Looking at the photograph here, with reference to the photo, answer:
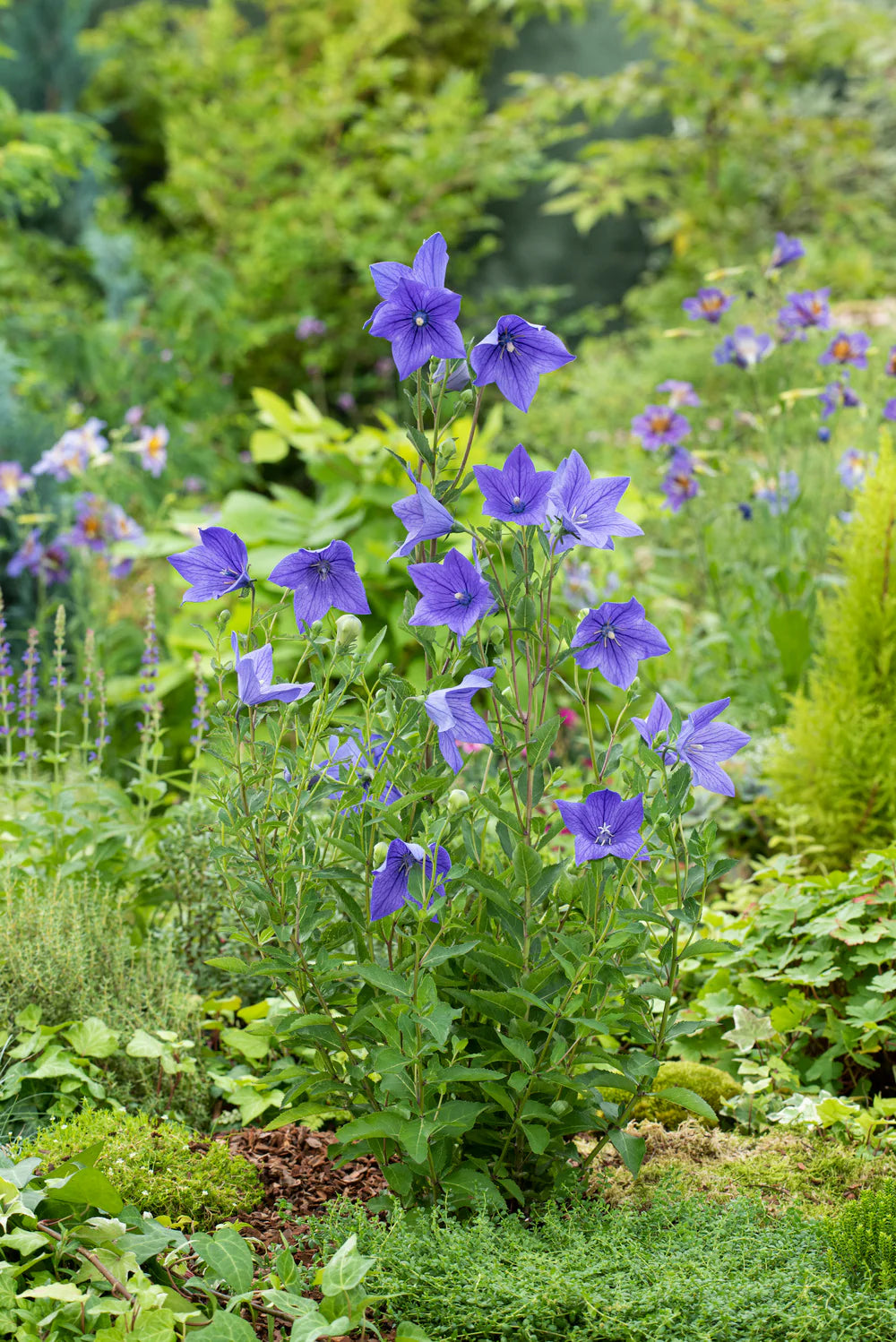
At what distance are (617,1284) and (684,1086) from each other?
795mm

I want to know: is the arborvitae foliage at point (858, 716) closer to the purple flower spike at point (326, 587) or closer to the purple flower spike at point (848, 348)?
the purple flower spike at point (848, 348)

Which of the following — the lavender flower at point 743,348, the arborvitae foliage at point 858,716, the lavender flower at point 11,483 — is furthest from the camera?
the lavender flower at point 11,483

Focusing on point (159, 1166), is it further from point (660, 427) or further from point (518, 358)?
point (660, 427)

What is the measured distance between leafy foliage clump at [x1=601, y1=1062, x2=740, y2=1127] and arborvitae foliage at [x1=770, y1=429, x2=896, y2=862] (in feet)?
2.84

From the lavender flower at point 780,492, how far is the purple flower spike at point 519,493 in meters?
2.23

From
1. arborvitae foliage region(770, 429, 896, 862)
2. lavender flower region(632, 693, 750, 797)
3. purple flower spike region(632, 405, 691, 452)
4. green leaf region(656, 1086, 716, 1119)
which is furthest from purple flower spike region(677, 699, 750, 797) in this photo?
purple flower spike region(632, 405, 691, 452)

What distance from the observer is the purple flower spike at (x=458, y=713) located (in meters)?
1.23

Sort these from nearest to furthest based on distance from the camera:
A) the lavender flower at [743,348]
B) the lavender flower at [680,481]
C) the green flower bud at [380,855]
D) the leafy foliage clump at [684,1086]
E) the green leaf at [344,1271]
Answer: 1. the green leaf at [344,1271]
2. the green flower bud at [380,855]
3. the leafy foliage clump at [684,1086]
4. the lavender flower at [680,481]
5. the lavender flower at [743,348]

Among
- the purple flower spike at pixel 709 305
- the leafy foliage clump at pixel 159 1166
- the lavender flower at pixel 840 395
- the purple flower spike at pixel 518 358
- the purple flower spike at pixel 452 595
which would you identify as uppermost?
the purple flower spike at pixel 709 305

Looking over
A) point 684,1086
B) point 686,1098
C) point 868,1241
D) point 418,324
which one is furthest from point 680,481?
point 868,1241

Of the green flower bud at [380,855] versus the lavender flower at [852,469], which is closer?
the green flower bud at [380,855]

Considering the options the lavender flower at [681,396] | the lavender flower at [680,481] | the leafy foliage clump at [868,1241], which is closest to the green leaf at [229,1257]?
the leafy foliage clump at [868,1241]

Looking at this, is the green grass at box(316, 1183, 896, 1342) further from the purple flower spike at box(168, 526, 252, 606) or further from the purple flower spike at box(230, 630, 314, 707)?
the purple flower spike at box(168, 526, 252, 606)

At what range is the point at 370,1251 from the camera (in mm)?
1360
